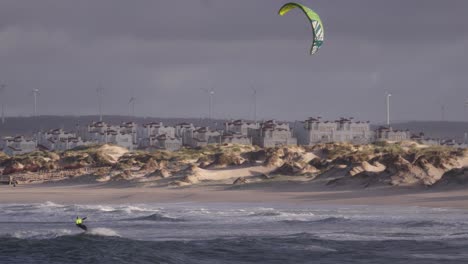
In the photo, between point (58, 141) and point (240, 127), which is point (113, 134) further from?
point (240, 127)

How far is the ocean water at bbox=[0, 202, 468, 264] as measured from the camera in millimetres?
23250

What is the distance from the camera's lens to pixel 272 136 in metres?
99.8

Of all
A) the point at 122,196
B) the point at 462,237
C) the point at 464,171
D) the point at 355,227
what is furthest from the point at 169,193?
the point at 462,237

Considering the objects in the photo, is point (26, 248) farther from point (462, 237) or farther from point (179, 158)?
point (179, 158)

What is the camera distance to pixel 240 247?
24.5 metres

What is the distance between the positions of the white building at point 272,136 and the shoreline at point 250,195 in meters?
50.3

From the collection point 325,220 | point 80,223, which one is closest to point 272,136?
point 325,220

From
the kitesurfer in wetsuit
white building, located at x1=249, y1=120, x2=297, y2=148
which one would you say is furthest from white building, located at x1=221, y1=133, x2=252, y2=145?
the kitesurfer in wetsuit

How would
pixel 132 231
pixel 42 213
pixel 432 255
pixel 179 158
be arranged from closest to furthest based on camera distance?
pixel 432 255 < pixel 132 231 < pixel 42 213 < pixel 179 158

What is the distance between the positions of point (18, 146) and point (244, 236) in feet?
267

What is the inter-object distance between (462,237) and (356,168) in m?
15.5

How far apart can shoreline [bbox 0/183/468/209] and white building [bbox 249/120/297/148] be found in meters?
50.3

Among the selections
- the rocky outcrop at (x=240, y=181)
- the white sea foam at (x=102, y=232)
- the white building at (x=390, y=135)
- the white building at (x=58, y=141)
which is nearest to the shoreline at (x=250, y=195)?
the rocky outcrop at (x=240, y=181)

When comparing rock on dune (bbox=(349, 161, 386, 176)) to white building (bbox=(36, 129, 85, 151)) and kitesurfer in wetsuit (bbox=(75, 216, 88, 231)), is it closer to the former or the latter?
kitesurfer in wetsuit (bbox=(75, 216, 88, 231))
